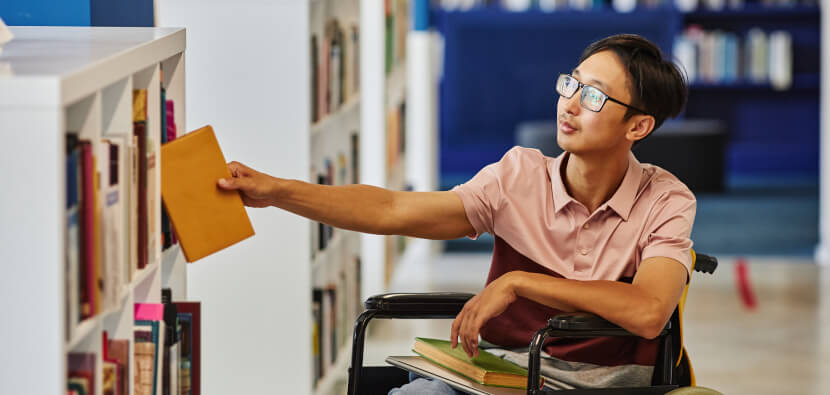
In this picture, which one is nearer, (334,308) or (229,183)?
(229,183)

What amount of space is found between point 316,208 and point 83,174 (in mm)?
651

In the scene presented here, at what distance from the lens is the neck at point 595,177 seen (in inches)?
84.2

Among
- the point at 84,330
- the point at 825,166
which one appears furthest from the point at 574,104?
the point at 825,166

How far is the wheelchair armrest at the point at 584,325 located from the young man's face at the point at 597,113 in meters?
0.35

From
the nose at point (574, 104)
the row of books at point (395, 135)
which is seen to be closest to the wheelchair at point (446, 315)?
the nose at point (574, 104)

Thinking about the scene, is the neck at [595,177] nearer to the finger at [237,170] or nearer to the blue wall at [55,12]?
the finger at [237,170]

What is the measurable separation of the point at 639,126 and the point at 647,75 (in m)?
0.10

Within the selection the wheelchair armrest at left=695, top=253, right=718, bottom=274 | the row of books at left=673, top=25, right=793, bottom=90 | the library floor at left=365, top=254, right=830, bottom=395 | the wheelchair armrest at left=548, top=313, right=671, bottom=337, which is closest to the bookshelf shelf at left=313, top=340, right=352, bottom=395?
the library floor at left=365, top=254, right=830, bottom=395

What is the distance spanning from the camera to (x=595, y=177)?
214cm

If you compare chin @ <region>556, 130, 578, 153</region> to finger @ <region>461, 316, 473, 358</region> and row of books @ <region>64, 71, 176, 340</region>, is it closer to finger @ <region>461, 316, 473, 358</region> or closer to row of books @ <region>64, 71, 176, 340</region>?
finger @ <region>461, 316, 473, 358</region>

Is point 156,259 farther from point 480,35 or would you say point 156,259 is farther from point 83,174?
point 480,35

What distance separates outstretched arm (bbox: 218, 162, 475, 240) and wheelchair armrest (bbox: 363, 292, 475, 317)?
148 mm

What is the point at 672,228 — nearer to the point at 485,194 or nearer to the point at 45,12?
the point at 485,194

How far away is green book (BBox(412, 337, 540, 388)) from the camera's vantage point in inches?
77.0
